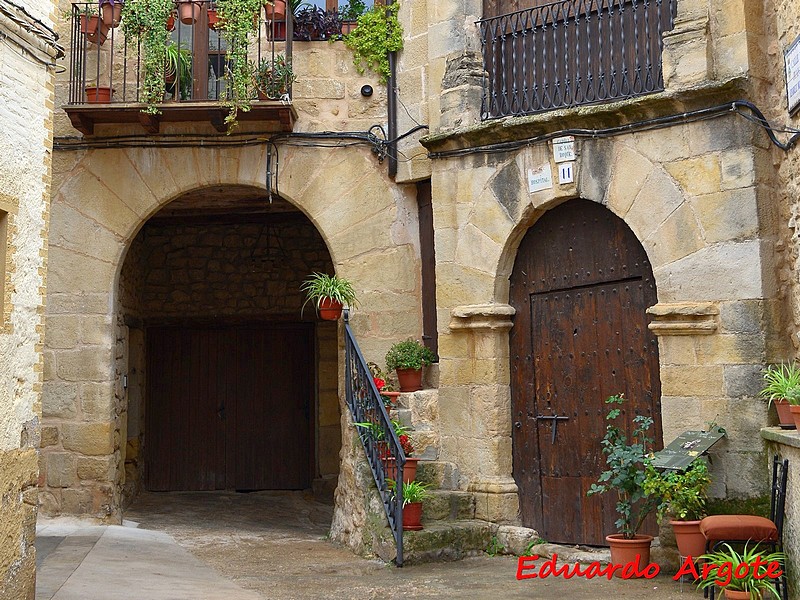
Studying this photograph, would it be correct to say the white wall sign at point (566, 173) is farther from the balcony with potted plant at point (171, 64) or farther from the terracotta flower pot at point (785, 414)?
the balcony with potted plant at point (171, 64)

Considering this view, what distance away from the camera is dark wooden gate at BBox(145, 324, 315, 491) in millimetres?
10812

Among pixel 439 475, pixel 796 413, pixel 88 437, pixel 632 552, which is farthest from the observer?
pixel 88 437

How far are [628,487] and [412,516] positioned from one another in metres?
1.60

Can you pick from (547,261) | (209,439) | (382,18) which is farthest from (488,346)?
(209,439)

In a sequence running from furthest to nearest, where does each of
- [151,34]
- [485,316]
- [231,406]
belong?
[231,406] < [151,34] < [485,316]

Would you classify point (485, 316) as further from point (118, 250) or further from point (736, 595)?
point (118, 250)

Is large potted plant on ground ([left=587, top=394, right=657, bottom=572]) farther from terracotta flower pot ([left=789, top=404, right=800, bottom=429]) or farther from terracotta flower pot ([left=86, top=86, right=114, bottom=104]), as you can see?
terracotta flower pot ([left=86, top=86, right=114, bottom=104])

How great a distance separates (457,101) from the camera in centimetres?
761

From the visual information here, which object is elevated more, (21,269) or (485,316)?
(21,269)

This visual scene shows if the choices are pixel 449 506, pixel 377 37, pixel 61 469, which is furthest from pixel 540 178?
pixel 61 469

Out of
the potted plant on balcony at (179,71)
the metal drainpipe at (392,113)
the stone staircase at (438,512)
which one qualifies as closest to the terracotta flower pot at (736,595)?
the stone staircase at (438,512)

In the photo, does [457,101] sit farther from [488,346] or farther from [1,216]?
[1,216]

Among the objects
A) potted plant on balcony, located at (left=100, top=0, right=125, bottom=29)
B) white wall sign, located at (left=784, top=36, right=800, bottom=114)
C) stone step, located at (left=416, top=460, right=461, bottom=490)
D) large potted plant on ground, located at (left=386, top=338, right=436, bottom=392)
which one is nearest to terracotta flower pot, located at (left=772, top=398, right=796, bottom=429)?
white wall sign, located at (left=784, top=36, right=800, bottom=114)

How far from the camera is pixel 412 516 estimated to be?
6789 mm
